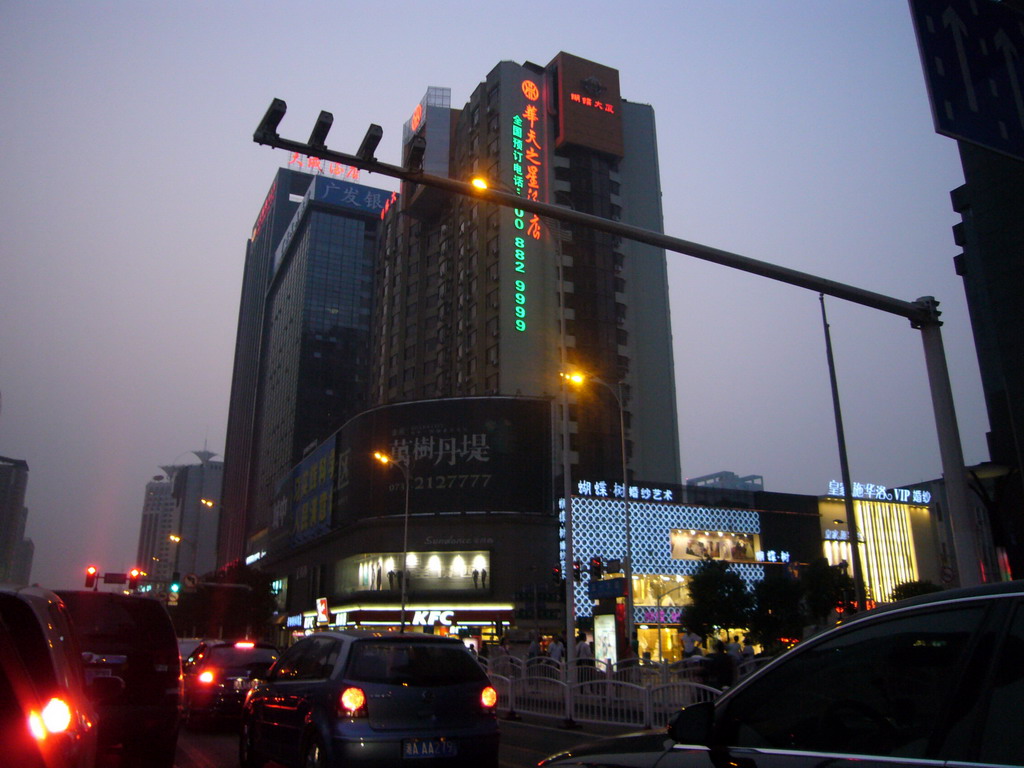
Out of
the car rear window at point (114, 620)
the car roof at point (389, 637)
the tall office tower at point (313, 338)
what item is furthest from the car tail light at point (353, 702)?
the tall office tower at point (313, 338)

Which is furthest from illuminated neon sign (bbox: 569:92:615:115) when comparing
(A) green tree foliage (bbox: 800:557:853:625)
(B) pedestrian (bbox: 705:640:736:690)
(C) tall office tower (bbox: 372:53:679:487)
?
(B) pedestrian (bbox: 705:640:736:690)

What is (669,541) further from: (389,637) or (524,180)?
(389,637)

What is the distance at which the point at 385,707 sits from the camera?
7.19m

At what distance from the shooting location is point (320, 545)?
72.2 metres

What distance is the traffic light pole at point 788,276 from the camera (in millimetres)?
7969

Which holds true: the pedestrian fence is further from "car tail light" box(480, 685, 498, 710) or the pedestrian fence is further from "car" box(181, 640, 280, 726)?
"car" box(181, 640, 280, 726)

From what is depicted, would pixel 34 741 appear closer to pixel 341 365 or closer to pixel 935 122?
pixel 935 122

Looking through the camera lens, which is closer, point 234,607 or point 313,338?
point 234,607

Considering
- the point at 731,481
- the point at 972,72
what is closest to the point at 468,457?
the point at 972,72

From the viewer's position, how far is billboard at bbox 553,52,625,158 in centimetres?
7269

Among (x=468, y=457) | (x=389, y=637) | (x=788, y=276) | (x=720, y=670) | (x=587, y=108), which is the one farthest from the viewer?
(x=587, y=108)

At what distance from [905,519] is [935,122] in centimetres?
7886

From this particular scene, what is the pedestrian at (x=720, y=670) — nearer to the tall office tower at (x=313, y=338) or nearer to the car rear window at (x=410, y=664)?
the car rear window at (x=410, y=664)

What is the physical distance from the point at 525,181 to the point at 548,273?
7786 mm
